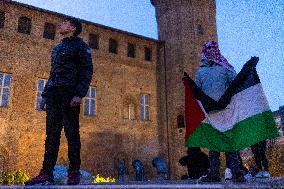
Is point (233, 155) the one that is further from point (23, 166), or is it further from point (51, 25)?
point (51, 25)

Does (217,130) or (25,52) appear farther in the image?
(25,52)

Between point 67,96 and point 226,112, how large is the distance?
1.95 meters

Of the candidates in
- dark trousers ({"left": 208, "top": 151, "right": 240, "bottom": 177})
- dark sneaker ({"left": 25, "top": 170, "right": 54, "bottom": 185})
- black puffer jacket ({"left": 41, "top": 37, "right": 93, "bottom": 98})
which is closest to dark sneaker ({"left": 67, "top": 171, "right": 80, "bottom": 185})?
dark sneaker ({"left": 25, "top": 170, "right": 54, "bottom": 185})

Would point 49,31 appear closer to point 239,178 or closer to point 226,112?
point 226,112

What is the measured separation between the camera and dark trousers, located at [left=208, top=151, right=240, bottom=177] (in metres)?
3.41

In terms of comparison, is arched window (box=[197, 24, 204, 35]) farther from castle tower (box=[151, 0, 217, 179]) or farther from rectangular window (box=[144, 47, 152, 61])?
rectangular window (box=[144, 47, 152, 61])

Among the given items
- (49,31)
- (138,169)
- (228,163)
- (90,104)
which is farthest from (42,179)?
(49,31)

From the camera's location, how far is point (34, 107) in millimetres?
15648

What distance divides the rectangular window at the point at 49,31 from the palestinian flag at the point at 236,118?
14.9m

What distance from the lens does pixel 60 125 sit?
3.91 meters

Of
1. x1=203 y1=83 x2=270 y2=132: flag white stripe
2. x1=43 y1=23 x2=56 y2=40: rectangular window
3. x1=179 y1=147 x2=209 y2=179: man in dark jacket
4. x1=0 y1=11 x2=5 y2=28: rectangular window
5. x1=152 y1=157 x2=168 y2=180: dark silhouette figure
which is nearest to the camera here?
x1=203 y1=83 x2=270 y2=132: flag white stripe

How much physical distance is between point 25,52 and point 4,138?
15.2 feet

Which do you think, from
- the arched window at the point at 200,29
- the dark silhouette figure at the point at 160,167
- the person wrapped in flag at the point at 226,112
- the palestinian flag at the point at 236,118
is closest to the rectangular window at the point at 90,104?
the dark silhouette figure at the point at 160,167

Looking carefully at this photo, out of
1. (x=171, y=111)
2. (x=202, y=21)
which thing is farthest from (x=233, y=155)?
(x=202, y=21)
